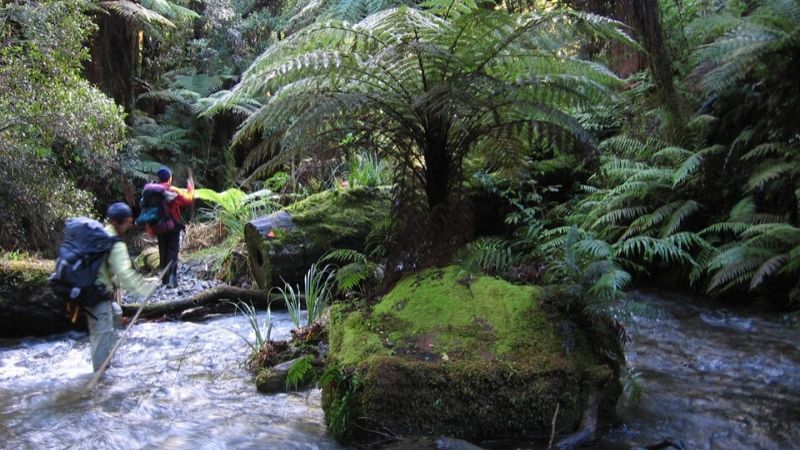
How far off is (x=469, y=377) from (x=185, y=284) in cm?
561

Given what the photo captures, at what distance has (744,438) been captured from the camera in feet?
10.00

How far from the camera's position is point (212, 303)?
6430 mm

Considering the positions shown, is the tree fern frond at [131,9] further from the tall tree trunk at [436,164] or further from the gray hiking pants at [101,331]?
the tall tree trunk at [436,164]

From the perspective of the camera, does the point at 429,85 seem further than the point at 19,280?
No

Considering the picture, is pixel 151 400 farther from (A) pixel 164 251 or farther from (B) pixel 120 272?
(A) pixel 164 251

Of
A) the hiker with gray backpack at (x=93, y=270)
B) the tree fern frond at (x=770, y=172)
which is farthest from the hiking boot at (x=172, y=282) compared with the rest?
the tree fern frond at (x=770, y=172)

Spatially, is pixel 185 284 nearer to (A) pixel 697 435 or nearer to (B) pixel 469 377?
(B) pixel 469 377

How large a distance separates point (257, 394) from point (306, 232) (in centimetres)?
292

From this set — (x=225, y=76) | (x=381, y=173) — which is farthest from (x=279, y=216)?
(x=225, y=76)

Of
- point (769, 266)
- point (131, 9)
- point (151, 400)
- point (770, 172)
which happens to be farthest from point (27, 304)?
point (131, 9)

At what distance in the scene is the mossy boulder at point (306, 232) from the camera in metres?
6.59

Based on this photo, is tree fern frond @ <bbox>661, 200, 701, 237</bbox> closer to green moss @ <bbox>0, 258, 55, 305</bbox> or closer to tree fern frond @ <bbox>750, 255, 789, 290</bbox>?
tree fern frond @ <bbox>750, 255, 789, 290</bbox>

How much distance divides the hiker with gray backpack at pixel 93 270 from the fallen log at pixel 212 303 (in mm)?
1717

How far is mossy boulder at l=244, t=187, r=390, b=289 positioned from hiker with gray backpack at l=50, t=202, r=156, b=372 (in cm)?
217
